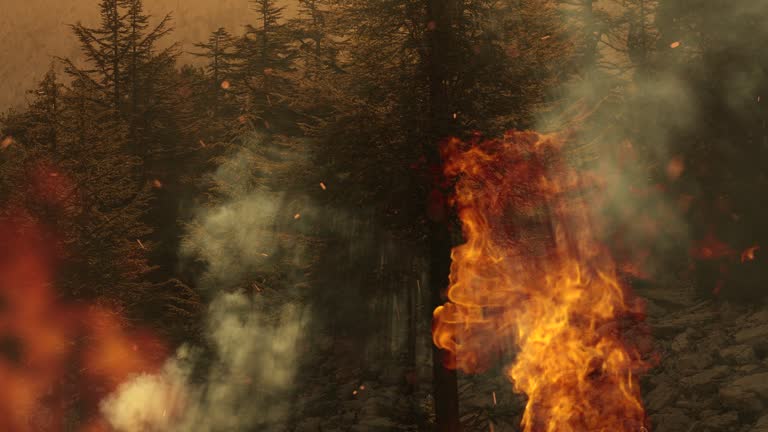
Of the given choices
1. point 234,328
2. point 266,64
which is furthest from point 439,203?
point 266,64

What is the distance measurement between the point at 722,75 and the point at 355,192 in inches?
397

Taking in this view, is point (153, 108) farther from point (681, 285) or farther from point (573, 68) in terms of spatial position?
point (681, 285)

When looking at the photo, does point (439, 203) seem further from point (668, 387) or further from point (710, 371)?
point (710, 371)

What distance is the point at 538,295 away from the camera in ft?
47.9

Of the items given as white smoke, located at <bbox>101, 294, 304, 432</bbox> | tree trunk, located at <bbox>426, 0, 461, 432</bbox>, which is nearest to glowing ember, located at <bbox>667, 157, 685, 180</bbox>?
tree trunk, located at <bbox>426, 0, 461, 432</bbox>

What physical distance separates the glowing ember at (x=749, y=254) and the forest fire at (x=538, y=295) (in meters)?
2.84

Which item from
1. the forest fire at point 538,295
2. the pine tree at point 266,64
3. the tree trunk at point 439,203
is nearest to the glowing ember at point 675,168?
the forest fire at point 538,295

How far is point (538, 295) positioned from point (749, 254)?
5.94m

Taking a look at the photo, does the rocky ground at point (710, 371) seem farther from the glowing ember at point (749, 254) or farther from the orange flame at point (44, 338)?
the orange flame at point (44, 338)

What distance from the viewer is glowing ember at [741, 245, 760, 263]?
16.2 metres

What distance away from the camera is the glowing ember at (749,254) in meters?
16.2

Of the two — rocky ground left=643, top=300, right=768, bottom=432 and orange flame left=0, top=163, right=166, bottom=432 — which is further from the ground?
orange flame left=0, top=163, right=166, bottom=432

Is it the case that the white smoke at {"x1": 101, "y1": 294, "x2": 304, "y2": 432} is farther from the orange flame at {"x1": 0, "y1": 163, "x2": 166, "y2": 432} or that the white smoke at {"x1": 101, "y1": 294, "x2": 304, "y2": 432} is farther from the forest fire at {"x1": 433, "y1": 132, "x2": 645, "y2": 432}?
the forest fire at {"x1": 433, "y1": 132, "x2": 645, "y2": 432}

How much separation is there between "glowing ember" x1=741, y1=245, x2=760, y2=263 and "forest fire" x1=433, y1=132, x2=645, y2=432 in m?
2.84
